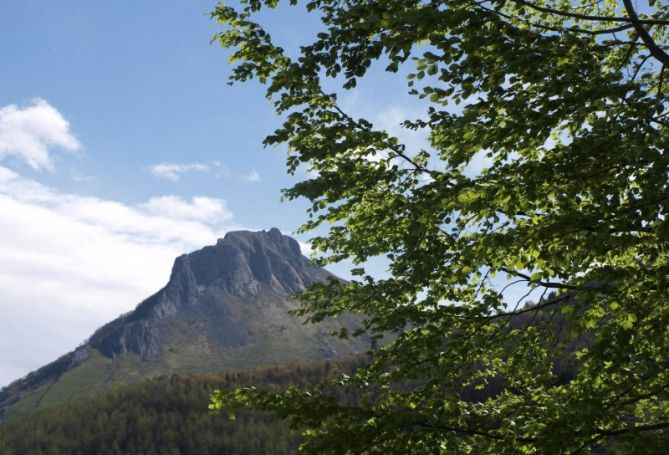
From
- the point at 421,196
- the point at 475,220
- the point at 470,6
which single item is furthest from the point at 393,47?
the point at 475,220

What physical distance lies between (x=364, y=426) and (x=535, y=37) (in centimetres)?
640

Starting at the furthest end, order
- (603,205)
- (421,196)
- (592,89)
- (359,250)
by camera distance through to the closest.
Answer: (359,250)
(421,196)
(603,205)
(592,89)

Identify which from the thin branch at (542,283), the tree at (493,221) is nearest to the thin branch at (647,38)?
the tree at (493,221)

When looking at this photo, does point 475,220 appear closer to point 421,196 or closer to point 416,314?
point 421,196

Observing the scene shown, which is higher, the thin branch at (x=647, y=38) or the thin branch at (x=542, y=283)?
the thin branch at (x=647, y=38)

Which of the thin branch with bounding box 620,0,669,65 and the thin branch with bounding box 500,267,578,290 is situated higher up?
A: the thin branch with bounding box 620,0,669,65

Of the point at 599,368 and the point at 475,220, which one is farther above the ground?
the point at 475,220

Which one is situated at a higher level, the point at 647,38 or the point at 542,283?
the point at 647,38

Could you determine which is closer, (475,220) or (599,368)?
(599,368)

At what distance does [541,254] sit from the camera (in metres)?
8.57

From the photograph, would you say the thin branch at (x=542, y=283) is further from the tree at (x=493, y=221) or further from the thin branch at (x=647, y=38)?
the thin branch at (x=647, y=38)

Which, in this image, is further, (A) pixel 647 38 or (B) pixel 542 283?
(B) pixel 542 283

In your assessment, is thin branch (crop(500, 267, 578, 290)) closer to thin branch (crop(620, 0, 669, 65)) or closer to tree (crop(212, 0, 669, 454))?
tree (crop(212, 0, 669, 454))

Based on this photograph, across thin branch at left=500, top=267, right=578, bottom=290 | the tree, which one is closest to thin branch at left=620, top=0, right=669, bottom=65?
the tree
